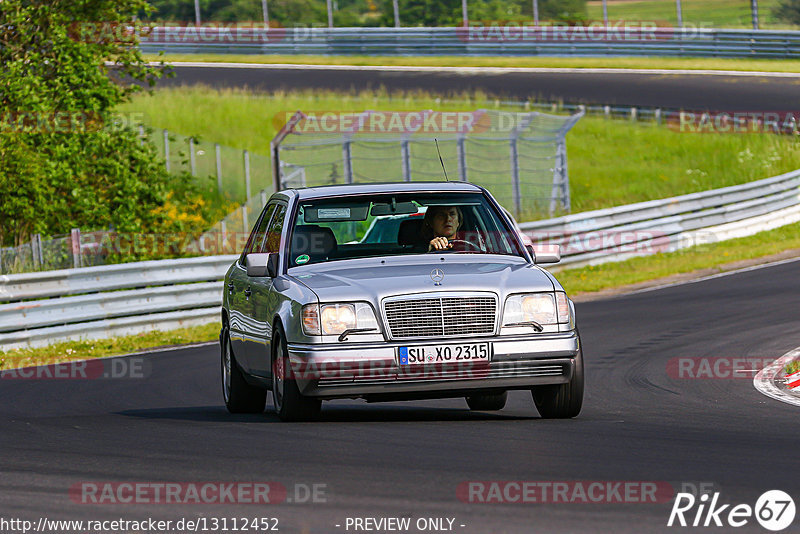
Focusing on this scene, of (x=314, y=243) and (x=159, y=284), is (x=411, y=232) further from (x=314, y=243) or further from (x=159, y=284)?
(x=159, y=284)

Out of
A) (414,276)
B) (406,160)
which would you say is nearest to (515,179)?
(406,160)

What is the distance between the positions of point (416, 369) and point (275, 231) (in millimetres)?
2312

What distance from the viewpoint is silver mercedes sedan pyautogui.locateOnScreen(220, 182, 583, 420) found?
28.3 ft

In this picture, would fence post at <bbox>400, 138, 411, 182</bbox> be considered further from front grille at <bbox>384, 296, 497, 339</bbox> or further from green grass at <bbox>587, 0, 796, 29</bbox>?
green grass at <bbox>587, 0, 796, 29</bbox>

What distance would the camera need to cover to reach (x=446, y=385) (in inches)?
339

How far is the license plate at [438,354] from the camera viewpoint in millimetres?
8594

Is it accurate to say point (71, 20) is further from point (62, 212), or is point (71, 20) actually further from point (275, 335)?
point (275, 335)

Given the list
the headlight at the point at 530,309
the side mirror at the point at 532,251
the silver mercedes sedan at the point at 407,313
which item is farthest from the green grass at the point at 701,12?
the headlight at the point at 530,309

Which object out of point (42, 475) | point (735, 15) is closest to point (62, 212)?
point (42, 475)

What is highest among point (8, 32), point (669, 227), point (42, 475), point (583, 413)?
point (8, 32)

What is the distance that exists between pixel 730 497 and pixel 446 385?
2806mm

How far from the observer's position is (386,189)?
9.99 m

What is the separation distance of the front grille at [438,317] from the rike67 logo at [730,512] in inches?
111

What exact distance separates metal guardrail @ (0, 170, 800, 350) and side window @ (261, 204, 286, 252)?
7.86m
